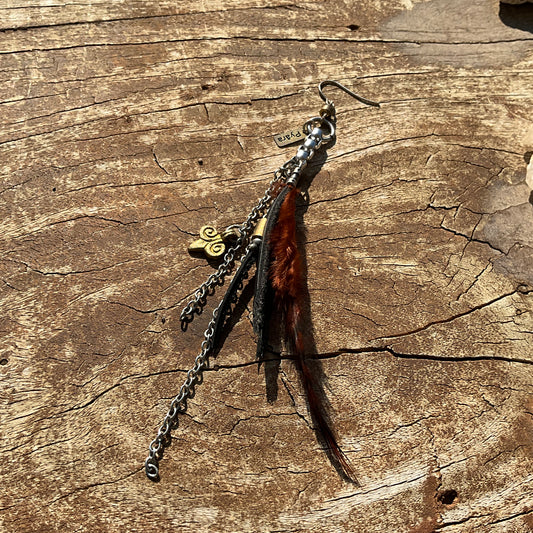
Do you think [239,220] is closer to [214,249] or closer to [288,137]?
[214,249]

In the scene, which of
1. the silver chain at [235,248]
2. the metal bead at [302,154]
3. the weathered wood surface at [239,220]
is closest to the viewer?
the weathered wood surface at [239,220]

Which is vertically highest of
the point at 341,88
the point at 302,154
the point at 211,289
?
the point at 341,88

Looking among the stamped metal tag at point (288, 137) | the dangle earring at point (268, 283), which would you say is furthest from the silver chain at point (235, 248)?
the stamped metal tag at point (288, 137)

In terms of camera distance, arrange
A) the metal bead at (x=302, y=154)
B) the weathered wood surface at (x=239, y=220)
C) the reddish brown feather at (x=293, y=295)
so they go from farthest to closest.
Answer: the metal bead at (x=302, y=154)
the reddish brown feather at (x=293, y=295)
the weathered wood surface at (x=239, y=220)

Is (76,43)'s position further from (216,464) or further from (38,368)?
(216,464)

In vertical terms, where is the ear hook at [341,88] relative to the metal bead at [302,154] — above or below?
above

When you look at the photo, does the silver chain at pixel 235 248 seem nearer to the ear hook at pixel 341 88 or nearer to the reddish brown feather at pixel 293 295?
the reddish brown feather at pixel 293 295

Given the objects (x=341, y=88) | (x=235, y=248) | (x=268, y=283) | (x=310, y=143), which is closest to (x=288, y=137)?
(x=310, y=143)
